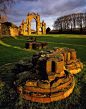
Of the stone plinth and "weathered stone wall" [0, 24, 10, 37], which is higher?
"weathered stone wall" [0, 24, 10, 37]

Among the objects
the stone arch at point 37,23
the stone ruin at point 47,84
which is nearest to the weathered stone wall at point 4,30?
the stone ruin at point 47,84

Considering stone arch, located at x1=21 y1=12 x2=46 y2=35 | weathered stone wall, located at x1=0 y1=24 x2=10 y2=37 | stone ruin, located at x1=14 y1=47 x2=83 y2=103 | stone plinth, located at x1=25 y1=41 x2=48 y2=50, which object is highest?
stone arch, located at x1=21 y1=12 x2=46 y2=35

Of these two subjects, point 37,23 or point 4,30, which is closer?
point 4,30

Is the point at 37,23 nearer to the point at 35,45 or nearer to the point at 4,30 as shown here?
the point at 4,30

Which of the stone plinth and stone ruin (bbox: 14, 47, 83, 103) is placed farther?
the stone plinth

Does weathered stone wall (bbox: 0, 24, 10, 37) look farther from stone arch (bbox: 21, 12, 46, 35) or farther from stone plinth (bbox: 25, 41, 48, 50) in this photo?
stone arch (bbox: 21, 12, 46, 35)

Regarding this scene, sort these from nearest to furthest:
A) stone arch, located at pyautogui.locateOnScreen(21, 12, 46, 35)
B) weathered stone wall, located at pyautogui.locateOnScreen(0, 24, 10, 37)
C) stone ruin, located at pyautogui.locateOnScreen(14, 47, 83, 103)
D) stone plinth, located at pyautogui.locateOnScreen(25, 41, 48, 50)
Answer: stone ruin, located at pyautogui.locateOnScreen(14, 47, 83, 103), stone plinth, located at pyautogui.locateOnScreen(25, 41, 48, 50), weathered stone wall, located at pyautogui.locateOnScreen(0, 24, 10, 37), stone arch, located at pyautogui.locateOnScreen(21, 12, 46, 35)

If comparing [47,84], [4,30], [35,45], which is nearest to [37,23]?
[4,30]

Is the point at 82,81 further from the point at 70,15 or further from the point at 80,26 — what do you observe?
the point at 70,15

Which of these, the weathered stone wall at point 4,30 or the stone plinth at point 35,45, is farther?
the weathered stone wall at point 4,30

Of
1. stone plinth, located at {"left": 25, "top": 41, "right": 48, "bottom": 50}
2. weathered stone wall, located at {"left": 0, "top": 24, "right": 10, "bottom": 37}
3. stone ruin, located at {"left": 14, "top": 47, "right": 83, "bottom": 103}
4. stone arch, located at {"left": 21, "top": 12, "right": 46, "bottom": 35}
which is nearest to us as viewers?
stone ruin, located at {"left": 14, "top": 47, "right": 83, "bottom": 103}

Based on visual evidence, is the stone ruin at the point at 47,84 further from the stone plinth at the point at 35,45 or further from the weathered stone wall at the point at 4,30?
the weathered stone wall at the point at 4,30

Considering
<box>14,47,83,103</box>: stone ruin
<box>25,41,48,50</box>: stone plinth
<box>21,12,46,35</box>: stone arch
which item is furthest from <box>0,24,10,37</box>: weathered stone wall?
<box>21,12,46,35</box>: stone arch

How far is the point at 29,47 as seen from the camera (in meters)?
7.40
